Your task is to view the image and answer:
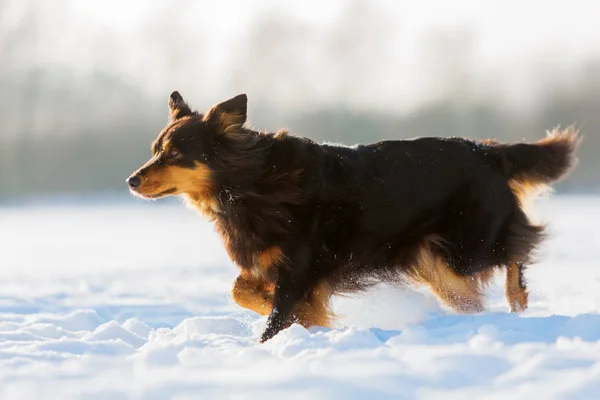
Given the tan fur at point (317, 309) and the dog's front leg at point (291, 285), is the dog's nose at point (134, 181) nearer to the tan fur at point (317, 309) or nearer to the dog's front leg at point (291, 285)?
the dog's front leg at point (291, 285)

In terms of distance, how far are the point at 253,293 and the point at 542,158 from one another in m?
2.58

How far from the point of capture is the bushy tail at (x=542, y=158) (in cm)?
577

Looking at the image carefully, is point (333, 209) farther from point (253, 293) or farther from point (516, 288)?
point (516, 288)

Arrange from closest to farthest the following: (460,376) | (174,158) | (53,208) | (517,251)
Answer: (460,376) → (174,158) → (517,251) → (53,208)

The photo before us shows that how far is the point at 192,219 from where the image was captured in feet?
79.9

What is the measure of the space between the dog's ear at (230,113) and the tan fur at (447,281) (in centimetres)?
168

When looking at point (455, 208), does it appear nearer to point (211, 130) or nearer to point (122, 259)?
point (211, 130)

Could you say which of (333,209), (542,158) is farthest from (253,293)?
(542,158)

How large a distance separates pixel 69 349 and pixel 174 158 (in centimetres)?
153

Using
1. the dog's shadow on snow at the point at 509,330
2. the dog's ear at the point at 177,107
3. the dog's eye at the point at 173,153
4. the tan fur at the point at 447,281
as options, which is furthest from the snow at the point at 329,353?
the dog's ear at the point at 177,107

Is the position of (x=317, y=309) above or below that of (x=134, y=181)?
below

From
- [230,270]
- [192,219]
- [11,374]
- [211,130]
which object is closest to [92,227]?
[192,219]

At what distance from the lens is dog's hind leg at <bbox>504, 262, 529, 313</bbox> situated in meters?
5.65

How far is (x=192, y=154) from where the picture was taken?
17.1 ft
